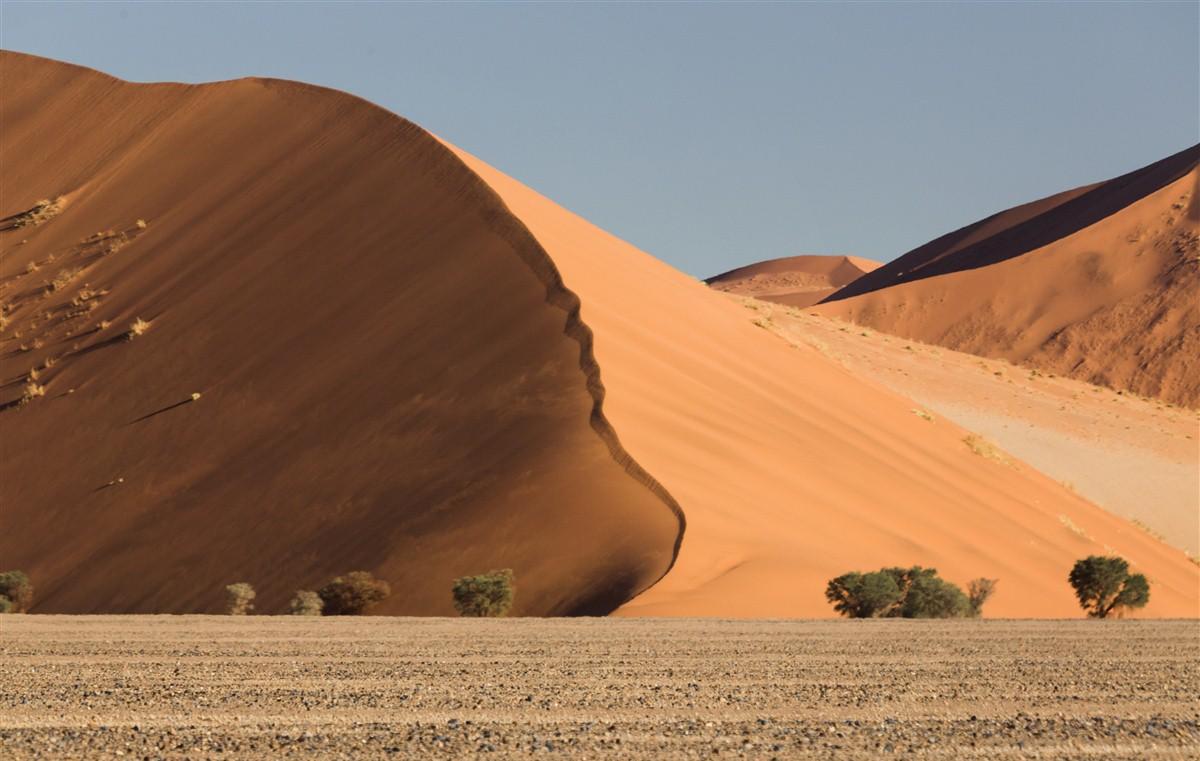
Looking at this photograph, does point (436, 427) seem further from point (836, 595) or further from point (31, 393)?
point (31, 393)

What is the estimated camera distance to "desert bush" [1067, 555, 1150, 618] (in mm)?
24344

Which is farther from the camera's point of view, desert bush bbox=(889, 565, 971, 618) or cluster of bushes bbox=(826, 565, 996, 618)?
desert bush bbox=(889, 565, 971, 618)

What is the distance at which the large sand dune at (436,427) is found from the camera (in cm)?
2283

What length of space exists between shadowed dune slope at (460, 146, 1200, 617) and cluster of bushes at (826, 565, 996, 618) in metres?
0.40

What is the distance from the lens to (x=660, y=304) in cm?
3381

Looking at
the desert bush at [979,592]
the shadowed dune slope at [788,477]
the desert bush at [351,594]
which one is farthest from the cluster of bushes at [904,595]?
the desert bush at [351,594]

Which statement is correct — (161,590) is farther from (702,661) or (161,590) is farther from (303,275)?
(702,661)

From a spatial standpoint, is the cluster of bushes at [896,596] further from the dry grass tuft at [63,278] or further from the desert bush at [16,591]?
the dry grass tuft at [63,278]

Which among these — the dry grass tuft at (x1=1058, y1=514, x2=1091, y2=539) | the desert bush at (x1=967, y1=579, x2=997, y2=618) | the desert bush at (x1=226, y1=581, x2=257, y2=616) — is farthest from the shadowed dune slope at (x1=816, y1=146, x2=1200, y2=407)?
the desert bush at (x1=226, y1=581, x2=257, y2=616)

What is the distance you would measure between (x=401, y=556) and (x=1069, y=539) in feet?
42.1

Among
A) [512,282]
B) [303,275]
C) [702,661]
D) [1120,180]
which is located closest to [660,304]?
[512,282]

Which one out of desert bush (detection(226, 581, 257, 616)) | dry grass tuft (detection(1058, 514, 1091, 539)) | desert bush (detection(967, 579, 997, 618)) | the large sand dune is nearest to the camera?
desert bush (detection(967, 579, 997, 618))

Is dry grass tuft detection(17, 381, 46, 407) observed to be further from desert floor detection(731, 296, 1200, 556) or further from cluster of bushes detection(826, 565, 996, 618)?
cluster of bushes detection(826, 565, 996, 618)

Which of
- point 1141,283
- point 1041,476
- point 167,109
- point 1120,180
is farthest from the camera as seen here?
point 1120,180
